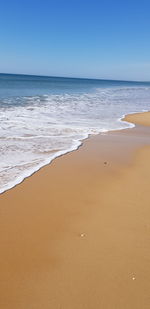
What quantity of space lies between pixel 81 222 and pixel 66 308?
1.52 m

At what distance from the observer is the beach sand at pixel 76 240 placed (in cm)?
281

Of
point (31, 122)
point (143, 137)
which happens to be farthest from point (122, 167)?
point (31, 122)

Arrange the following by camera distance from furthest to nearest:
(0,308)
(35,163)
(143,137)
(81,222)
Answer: (143,137) < (35,163) < (81,222) < (0,308)

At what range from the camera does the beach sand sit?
281 centimetres

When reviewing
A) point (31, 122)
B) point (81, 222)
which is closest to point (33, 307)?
point (81, 222)

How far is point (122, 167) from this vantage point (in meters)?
6.66

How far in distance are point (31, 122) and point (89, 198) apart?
8217mm

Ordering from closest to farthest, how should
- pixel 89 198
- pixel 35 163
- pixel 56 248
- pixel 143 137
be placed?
pixel 56 248 → pixel 89 198 → pixel 35 163 → pixel 143 137

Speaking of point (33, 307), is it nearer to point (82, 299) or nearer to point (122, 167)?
point (82, 299)

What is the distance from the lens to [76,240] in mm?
3680

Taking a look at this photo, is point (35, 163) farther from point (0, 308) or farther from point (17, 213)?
point (0, 308)

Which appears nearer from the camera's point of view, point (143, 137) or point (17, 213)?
point (17, 213)

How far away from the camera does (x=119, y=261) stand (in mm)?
3293

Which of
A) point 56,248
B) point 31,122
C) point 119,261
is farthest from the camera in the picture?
point 31,122
